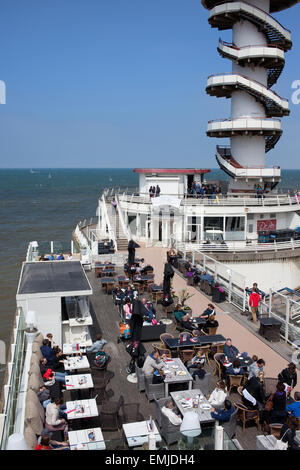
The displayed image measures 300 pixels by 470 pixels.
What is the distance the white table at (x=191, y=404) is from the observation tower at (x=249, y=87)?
25.8 m

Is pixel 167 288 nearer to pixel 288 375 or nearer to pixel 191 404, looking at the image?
pixel 288 375

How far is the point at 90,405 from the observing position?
9289 mm

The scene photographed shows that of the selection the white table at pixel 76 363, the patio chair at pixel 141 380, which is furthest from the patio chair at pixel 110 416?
the white table at pixel 76 363

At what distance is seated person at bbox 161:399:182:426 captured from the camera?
28.4 ft

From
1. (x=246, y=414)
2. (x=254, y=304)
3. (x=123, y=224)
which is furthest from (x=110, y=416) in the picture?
(x=123, y=224)

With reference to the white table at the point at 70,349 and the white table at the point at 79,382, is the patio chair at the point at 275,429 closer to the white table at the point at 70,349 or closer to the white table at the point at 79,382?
the white table at the point at 79,382

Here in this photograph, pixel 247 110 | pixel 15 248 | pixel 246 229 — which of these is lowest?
pixel 15 248

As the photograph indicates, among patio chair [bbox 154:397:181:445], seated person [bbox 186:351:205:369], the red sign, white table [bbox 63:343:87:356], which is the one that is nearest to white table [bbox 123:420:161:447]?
patio chair [bbox 154:397:181:445]

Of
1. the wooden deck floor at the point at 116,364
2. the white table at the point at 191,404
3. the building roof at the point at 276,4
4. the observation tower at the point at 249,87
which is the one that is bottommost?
the wooden deck floor at the point at 116,364

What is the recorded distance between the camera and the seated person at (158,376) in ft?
34.1

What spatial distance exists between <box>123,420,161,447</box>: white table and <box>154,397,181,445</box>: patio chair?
0.26 m
